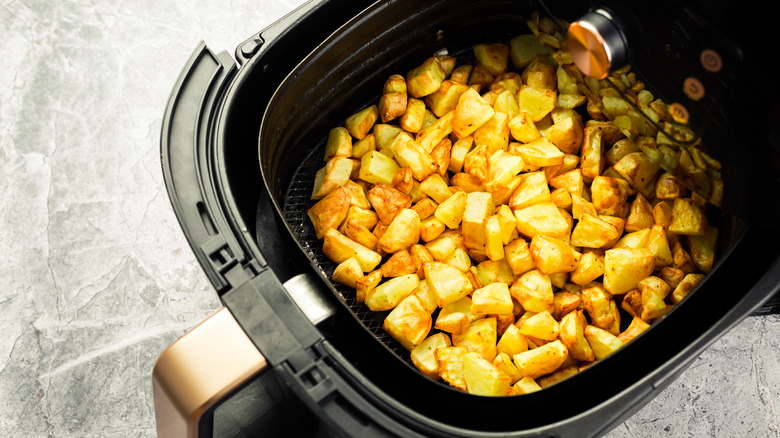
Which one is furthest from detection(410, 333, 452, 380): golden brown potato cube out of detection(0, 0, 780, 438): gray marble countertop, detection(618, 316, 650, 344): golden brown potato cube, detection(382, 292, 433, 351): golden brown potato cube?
detection(0, 0, 780, 438): gray marble countertop

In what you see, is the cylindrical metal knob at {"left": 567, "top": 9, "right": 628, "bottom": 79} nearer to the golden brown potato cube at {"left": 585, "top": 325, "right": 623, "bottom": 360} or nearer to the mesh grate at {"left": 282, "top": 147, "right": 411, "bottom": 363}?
the golden brown potato cube at {"left": 585, "top": 325, "right": 623, "bottom": 360}

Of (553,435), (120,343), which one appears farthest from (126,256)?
(553,435)

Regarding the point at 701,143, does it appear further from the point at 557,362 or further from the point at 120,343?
the point at 120,343

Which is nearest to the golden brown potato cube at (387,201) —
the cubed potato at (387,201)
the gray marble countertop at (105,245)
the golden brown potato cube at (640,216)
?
the cubed potato at (387,201)

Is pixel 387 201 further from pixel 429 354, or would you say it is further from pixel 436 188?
pixel 429 354

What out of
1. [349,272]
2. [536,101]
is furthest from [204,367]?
[536,101]
